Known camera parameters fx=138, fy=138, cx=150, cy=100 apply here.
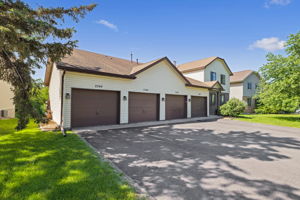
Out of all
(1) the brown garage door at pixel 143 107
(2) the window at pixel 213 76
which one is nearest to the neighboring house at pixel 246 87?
(2) the window at pixel 213 76

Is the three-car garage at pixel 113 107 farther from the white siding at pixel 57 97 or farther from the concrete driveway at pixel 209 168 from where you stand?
the concrete driveway at pixel 209 168

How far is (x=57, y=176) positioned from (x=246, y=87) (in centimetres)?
2792

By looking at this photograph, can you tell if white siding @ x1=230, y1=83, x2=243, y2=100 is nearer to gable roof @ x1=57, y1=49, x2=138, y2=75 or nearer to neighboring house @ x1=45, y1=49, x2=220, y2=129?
neighboring house @ x1=45, y1=49, x2=220, y2=129

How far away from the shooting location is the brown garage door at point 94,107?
8152 mm

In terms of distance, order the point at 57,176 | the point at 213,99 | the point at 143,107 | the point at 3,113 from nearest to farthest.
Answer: the point at 57,176
the point at 143,107
the point at 3,113
the point at 213,99

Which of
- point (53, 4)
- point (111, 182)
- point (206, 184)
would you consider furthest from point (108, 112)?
point (206, 184)

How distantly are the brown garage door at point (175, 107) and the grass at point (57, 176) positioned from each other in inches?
349

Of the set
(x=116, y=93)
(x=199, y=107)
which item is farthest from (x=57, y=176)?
(x=199, y=107)

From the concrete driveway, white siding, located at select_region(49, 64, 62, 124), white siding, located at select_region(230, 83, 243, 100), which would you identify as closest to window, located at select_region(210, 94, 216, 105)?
white siding, located at select_region(230, 83, 243, 100)

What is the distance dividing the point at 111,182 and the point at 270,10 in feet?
44.6

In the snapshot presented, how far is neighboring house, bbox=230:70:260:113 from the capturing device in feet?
75.8

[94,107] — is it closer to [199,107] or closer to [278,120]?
[199,107]

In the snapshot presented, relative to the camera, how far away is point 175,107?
42.9 feet

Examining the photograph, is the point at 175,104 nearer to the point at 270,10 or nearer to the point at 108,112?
the point at 108,112
